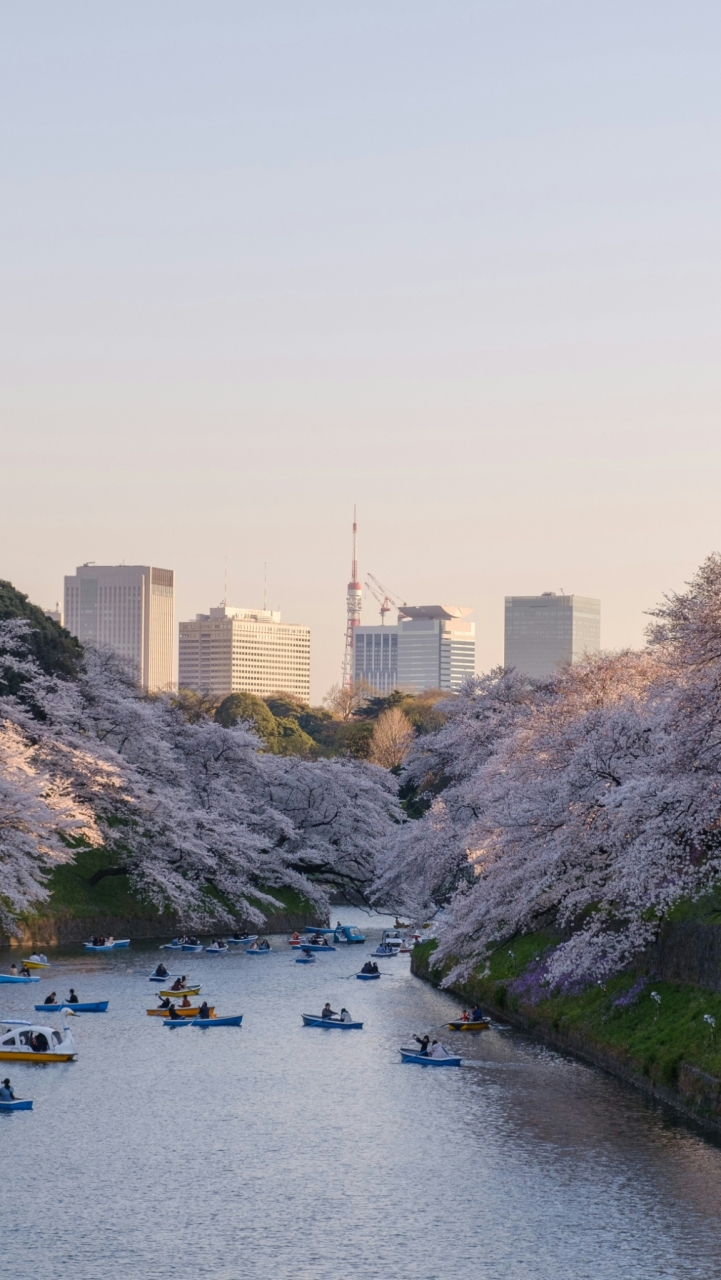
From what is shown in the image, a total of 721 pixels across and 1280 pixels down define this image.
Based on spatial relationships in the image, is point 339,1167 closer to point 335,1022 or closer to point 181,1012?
point 335,1022

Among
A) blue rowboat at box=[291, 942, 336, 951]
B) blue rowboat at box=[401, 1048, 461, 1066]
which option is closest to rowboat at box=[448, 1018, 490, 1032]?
blue rowboat at box=[401, 1048, 461, 1066]

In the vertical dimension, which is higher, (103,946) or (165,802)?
(165,802)

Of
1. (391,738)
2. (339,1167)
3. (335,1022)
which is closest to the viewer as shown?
(339,1167)

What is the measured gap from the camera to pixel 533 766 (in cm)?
5894

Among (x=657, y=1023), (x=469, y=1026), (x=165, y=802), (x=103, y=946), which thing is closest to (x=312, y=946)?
(x=103, y=946)

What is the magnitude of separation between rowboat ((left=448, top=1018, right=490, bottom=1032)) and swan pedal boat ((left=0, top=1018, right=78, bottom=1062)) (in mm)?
13871

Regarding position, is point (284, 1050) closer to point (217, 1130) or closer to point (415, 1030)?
point (415, 1030)

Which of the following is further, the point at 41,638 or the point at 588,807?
the point at 41,638

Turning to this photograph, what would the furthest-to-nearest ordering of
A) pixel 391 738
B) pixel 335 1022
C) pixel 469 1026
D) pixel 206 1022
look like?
1. pixel 391 738
2. pixel 206 1022
3. pixel 335 1022
4. pixel 469 1026

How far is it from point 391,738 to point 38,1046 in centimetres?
10886

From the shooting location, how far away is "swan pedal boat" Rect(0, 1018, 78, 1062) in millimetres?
48500

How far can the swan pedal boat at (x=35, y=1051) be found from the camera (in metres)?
48.5

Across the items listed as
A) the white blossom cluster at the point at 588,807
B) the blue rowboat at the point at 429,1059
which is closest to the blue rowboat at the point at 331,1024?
the white blossom cluster at the point at 588,807

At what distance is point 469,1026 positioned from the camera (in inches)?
2165
